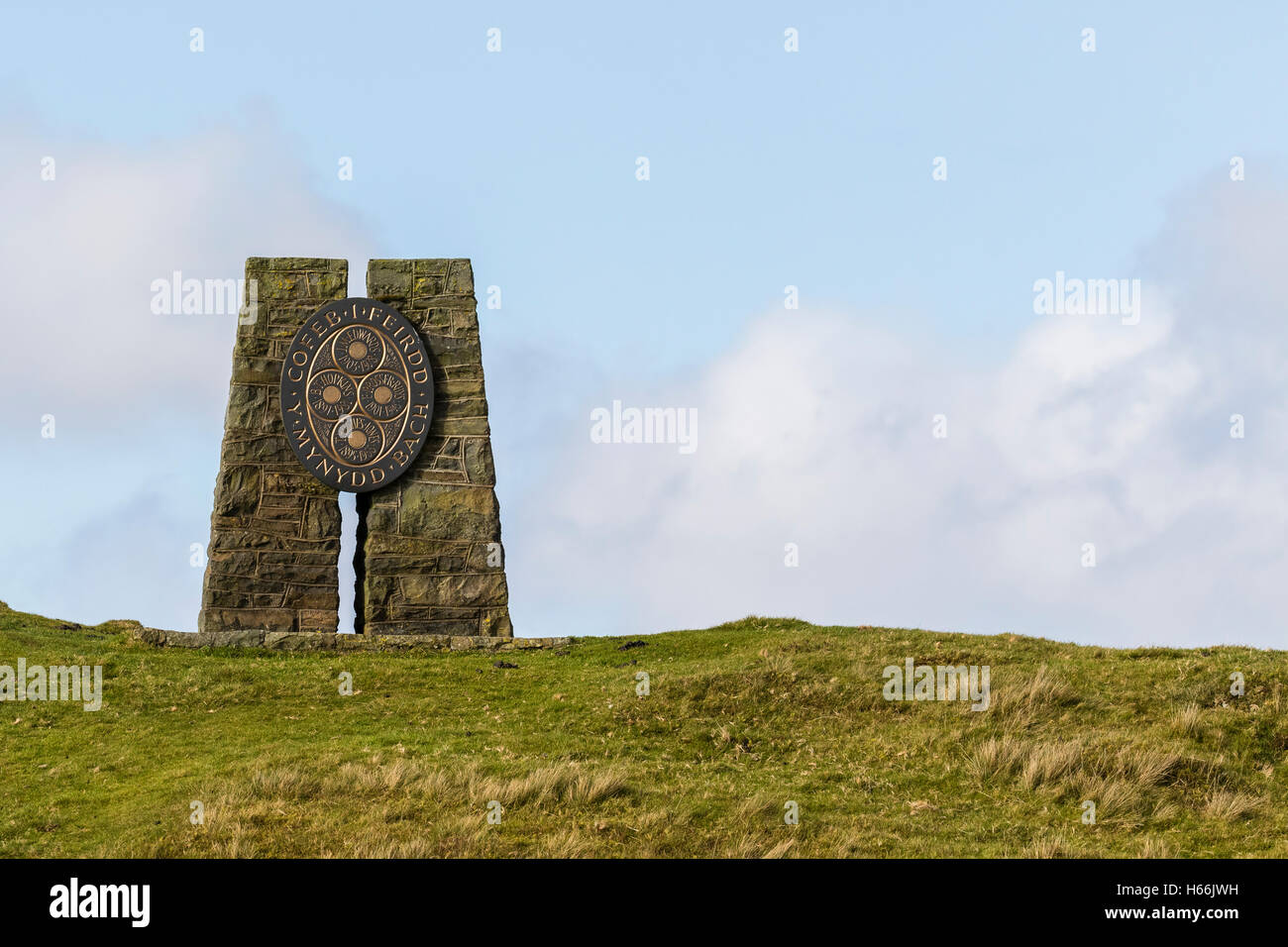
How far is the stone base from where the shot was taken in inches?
851

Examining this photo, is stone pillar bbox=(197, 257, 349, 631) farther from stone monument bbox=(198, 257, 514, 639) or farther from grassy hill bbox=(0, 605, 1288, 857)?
grassy hill bbox=(0, 605, 1288, 857)

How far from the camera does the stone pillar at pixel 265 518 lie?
2245cm

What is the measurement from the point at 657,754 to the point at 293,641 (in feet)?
27.5

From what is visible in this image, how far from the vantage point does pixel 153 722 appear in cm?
1731

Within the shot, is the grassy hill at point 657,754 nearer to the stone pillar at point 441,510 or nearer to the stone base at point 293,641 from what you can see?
the stone base at point 293,641

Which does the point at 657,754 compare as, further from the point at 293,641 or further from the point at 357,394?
the point at 357,394

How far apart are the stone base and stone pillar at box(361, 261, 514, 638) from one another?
2.11 ft

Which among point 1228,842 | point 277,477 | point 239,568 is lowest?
point 1228,842

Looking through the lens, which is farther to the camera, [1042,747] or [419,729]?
[419,729]

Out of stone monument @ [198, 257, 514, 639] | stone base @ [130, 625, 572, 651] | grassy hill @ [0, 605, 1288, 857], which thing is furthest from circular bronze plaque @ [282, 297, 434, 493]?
grassy hill @ [0, 605, 1288, 857]
